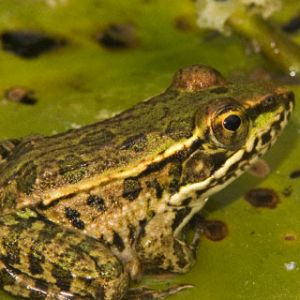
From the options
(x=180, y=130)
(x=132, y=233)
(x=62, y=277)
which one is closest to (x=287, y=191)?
(x=180, y=130)

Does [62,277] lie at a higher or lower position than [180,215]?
lower

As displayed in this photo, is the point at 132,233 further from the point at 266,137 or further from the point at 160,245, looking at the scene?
the point at 266,137

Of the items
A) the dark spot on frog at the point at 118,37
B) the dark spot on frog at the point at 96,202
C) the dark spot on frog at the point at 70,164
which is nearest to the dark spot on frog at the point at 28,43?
the dark spot on frog at the point at 118,37

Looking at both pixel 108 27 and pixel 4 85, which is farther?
pixel 108 27

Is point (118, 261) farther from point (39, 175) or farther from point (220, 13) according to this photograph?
point (220, 13)

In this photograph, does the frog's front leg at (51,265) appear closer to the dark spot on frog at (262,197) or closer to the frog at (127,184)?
the frog at (127,184)

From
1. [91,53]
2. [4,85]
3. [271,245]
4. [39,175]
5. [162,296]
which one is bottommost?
[162,296]

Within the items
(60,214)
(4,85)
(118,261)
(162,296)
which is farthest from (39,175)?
(4,85)
